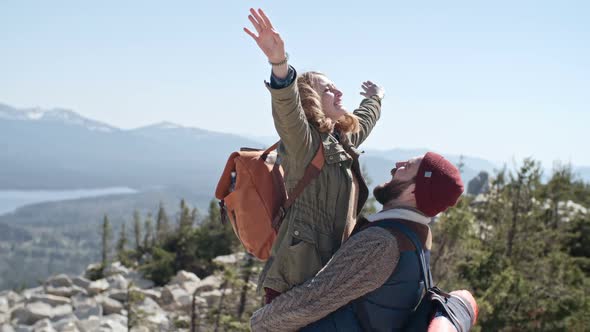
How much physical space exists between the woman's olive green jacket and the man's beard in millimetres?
139

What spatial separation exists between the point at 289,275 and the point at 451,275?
418 inches

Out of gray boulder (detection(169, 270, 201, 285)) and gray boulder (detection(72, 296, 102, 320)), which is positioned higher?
gray boulder (detection(169, 270, 201, 285))

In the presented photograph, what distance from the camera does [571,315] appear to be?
12.6 metres

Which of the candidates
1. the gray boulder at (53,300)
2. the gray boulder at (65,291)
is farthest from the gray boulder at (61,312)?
the gray boulder at (65,291)

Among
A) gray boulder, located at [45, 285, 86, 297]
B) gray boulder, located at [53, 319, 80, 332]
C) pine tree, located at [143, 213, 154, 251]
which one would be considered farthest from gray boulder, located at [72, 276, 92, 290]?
pine tree, located at [143, 213, 154, 251]

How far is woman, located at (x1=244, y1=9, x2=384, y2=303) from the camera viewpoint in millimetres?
2314

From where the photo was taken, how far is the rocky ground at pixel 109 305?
868 inches

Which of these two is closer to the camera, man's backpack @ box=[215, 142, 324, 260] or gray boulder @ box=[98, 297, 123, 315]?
man's backpack @ box=[215, 142, 324, 260]

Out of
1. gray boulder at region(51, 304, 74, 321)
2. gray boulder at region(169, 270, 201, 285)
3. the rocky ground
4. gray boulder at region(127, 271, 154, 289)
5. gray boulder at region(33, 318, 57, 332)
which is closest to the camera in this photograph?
the rocky ground

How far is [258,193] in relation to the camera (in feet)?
8.47

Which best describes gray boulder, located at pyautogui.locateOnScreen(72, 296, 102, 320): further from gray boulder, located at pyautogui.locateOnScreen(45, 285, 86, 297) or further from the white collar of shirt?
the white collar of shirt

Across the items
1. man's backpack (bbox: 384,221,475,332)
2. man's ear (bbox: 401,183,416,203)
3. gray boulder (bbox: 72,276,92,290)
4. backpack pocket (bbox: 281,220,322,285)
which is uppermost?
man's ear (bbox: 401,183,416,203)

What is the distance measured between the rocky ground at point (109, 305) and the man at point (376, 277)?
17.2m

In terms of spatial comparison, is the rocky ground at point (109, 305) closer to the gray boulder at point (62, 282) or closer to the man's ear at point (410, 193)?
the gray boulder at point (62, 282)
